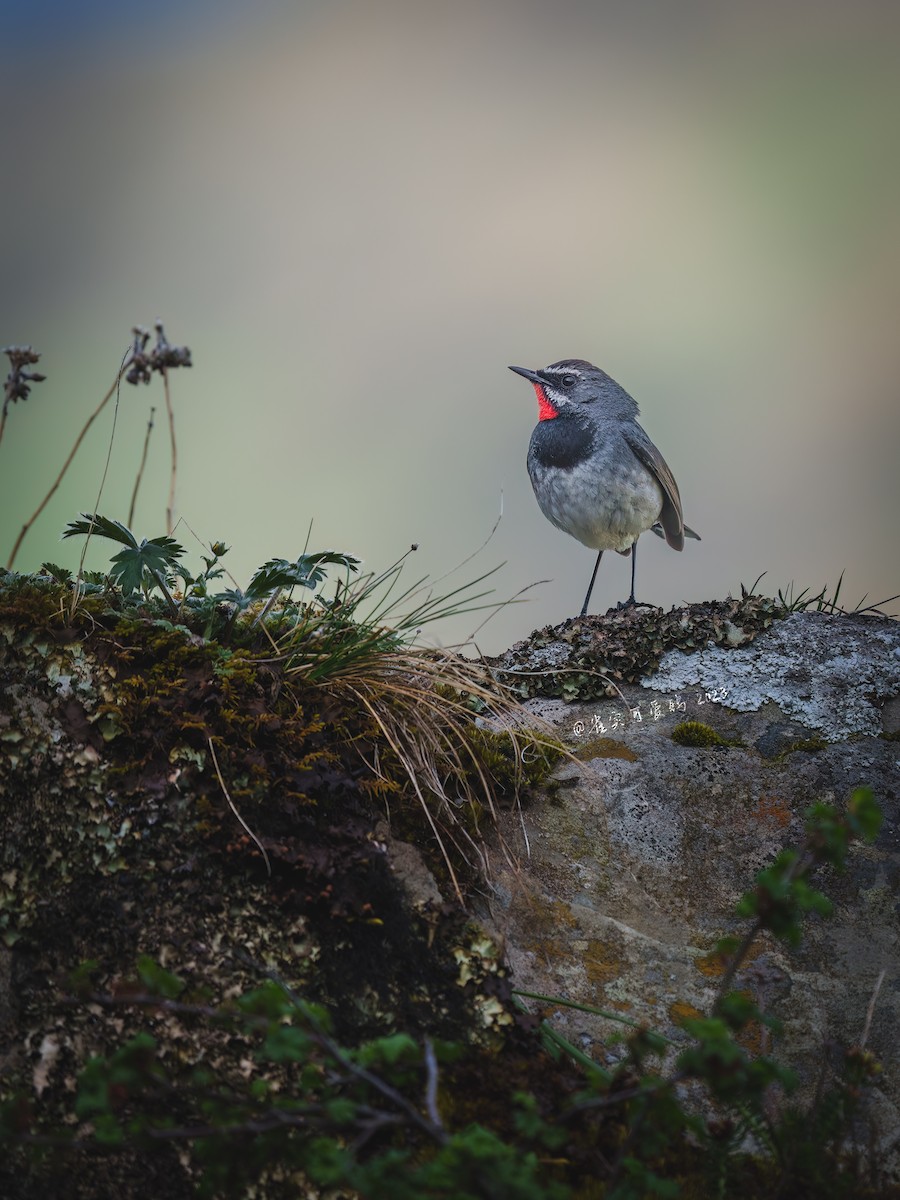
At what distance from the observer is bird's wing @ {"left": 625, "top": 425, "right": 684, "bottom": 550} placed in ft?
25.3

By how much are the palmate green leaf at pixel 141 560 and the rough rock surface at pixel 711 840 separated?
1.78m

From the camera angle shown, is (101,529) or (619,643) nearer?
(101,529)

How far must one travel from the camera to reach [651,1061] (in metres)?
3.22

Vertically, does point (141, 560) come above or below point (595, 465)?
below

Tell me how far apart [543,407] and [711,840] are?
494 cm

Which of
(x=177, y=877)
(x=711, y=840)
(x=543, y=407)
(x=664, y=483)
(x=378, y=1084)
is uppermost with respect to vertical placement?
(x=543, y=407)

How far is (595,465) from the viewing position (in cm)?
754

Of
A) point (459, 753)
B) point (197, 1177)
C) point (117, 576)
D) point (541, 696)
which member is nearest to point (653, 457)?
point (541, 696)

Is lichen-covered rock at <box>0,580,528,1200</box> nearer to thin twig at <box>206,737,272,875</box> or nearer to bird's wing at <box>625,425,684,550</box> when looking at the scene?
thin twig at <box>206,737,272,875</box>

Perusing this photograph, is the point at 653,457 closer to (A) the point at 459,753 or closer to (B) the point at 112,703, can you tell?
(A) the point at 459,753

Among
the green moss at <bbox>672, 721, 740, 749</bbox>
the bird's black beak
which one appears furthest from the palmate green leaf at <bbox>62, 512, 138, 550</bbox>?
the bird's black beak

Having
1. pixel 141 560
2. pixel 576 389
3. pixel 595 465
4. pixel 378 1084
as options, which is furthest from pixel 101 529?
pixel 576 389

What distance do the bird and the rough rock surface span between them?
2.46 metres

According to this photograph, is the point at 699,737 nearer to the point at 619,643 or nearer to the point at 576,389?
the point at 619,643
